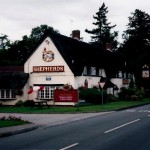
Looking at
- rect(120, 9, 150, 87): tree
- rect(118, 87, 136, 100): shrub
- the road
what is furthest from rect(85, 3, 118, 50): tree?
the road

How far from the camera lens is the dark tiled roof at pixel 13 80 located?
44.2m

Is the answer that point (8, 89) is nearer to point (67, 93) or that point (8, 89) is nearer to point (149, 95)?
point (67, 93)

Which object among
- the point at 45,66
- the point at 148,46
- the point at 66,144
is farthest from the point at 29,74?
the point at 148,46

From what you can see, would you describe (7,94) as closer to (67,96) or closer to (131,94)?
(67,96)

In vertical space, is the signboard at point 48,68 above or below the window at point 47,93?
above

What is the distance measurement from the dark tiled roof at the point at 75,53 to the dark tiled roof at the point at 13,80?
17.0 feet

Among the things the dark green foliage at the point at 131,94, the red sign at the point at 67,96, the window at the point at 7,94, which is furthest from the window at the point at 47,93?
the dark green foliage at the point at 131,94

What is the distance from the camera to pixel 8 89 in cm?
4462

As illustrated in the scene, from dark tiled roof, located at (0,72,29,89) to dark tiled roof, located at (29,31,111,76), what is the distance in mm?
5179

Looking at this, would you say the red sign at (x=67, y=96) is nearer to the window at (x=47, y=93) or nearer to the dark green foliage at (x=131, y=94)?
the window at (x=47, y=93)

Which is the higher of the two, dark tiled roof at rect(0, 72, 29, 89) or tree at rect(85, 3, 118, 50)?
tree at rect(85, 3, 118, 50)

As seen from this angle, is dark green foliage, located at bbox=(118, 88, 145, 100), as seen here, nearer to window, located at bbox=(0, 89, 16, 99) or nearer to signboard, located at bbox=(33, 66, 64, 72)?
signboard, located at bbox=(33, 66, 64, 72)

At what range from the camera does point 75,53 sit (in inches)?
1839

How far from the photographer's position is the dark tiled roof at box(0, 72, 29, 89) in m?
44.2
